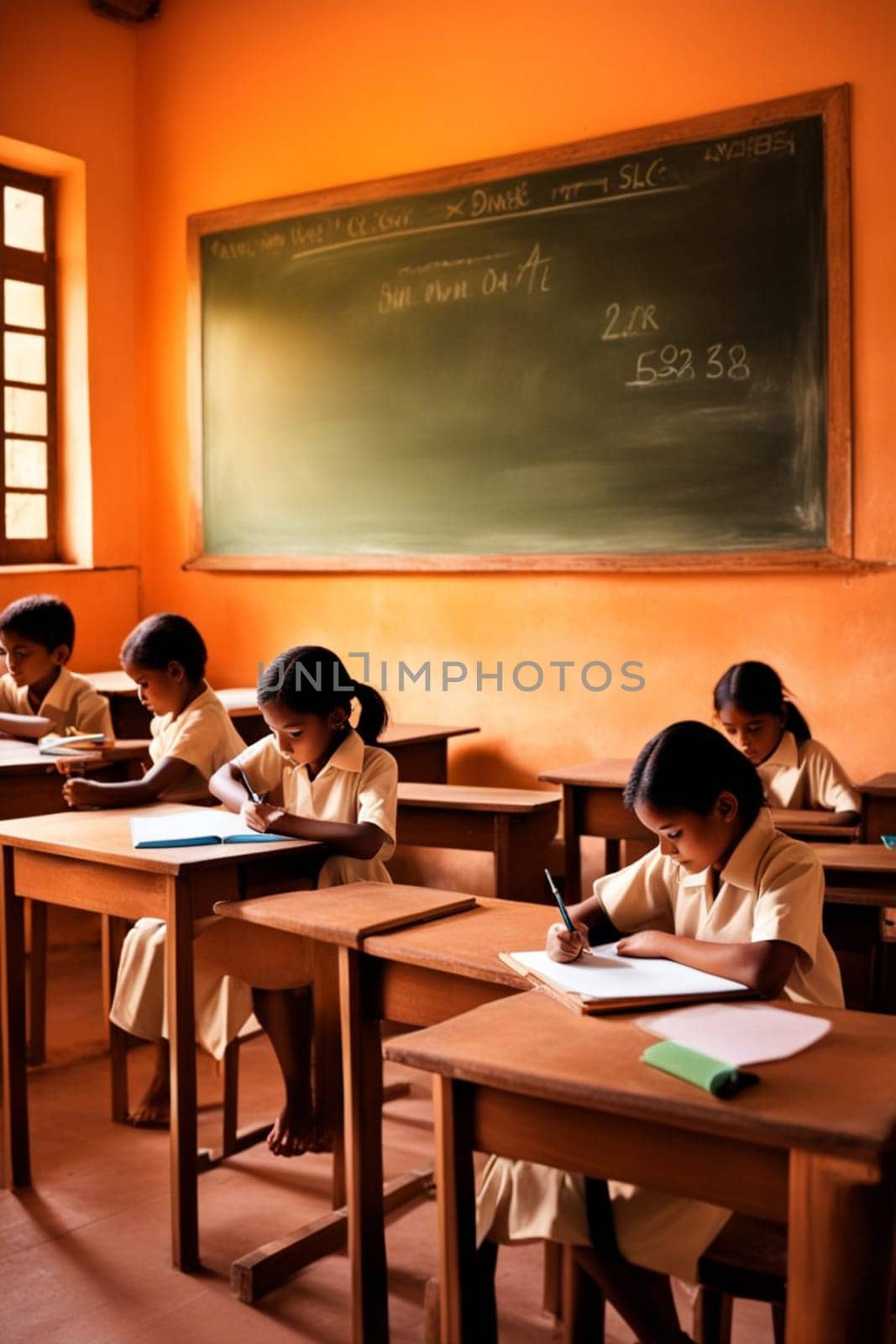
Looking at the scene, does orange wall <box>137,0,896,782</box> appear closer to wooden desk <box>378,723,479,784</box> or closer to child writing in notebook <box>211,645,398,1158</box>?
wooden desk <box>378,723,479,784</box>

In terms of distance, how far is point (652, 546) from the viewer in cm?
441

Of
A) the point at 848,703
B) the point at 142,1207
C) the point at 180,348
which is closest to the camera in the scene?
the point at 142,1207

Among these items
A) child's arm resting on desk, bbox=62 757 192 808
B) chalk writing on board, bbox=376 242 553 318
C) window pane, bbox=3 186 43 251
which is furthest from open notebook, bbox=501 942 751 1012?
window pane, bbox=3 186 43 251

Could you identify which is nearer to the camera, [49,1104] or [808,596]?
[49,1104]

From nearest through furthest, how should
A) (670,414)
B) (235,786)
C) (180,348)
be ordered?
(235,786) → (670,414) → (180,348)

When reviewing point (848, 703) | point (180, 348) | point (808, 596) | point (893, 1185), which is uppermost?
point (180, 348)

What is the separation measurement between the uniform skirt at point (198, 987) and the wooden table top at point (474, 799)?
78 cm

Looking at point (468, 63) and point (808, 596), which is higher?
point (468, 63)

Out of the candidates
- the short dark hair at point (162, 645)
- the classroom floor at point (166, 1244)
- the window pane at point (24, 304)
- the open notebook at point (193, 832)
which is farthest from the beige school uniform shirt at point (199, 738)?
the window pane at point (24, 304)

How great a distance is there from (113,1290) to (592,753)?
101 inches

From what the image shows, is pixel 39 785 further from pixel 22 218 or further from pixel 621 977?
pixel 22 218

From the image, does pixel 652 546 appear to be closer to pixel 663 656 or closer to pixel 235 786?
pixel 663 656

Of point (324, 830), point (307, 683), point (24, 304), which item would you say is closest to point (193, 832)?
point (324, 830)

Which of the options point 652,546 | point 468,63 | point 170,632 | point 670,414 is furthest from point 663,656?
point 468,63
